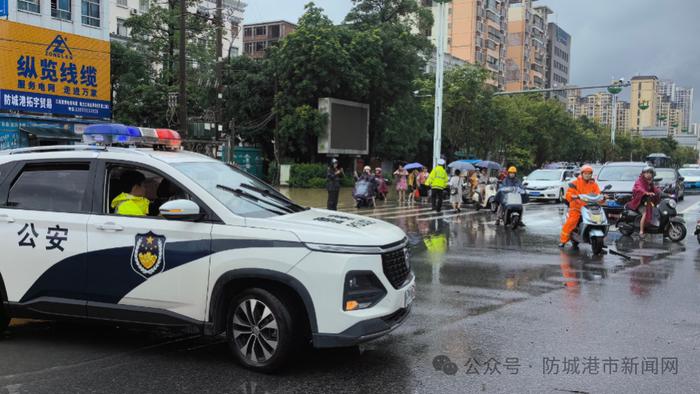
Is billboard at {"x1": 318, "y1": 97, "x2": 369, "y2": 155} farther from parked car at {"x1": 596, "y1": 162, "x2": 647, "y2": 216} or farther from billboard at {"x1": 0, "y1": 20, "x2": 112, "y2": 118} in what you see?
parked car at {"x1": 596, "y1": 162, "x2": 647, "y2": 216}

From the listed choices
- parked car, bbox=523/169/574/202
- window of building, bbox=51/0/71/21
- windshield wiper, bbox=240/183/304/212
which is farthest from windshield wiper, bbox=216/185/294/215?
window of building, bbox=51/0/71/21

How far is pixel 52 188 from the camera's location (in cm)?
551

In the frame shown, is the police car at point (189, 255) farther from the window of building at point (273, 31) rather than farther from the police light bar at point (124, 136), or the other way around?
the window of building at point (273, 31)

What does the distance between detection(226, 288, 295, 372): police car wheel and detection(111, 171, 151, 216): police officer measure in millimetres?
1269

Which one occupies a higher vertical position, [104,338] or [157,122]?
[157,122]

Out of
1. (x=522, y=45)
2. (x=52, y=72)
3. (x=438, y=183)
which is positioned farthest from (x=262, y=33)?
(x=438, y=183)

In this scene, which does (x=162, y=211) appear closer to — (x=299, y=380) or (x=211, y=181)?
(x=211, y=181)

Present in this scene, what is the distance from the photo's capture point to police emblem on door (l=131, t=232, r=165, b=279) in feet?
16.2

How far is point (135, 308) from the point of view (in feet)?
16.6

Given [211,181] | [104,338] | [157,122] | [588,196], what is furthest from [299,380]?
[157,122]

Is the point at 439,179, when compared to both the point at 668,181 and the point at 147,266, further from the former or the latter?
the point at 147,266

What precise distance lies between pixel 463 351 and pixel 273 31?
82.8 metres

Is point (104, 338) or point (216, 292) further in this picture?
point (104, 338)

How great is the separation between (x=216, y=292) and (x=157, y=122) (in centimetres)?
3494
